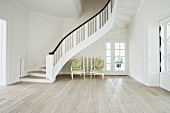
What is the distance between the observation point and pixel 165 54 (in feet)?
14.7

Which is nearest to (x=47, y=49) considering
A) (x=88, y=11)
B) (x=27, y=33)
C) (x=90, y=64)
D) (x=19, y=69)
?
(x=27, y=33)

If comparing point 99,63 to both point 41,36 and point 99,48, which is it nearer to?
point 99,48

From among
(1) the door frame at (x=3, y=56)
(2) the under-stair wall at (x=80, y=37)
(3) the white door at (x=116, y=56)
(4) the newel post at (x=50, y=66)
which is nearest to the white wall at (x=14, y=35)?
(1) the door frame at (x=3, y=56)

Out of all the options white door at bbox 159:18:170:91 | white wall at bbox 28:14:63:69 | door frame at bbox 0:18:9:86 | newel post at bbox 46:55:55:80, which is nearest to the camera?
white door at bbox 159:18:170:91

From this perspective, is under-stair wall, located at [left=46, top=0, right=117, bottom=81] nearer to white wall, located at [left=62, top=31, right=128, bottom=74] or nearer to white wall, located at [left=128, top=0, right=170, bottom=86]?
white wall, located at [left=128, top=0, right=170, bottom=86]

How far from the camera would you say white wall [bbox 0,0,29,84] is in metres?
4.94

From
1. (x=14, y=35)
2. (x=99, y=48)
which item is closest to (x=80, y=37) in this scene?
(x=99, y=48)

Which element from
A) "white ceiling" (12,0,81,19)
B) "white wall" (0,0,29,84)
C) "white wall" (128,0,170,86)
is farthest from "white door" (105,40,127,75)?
"white wall" (0,0,29,84)

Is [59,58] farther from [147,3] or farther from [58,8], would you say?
[147,3]

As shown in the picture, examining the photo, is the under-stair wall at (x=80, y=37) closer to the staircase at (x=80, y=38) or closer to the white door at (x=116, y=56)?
the staircase at (x=80, y=38)

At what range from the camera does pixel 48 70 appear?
5.46 metres

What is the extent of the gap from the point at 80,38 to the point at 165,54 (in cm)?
329

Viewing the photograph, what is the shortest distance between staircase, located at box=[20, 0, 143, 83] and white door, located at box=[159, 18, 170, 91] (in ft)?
4.74

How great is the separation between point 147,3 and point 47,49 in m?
5.18
